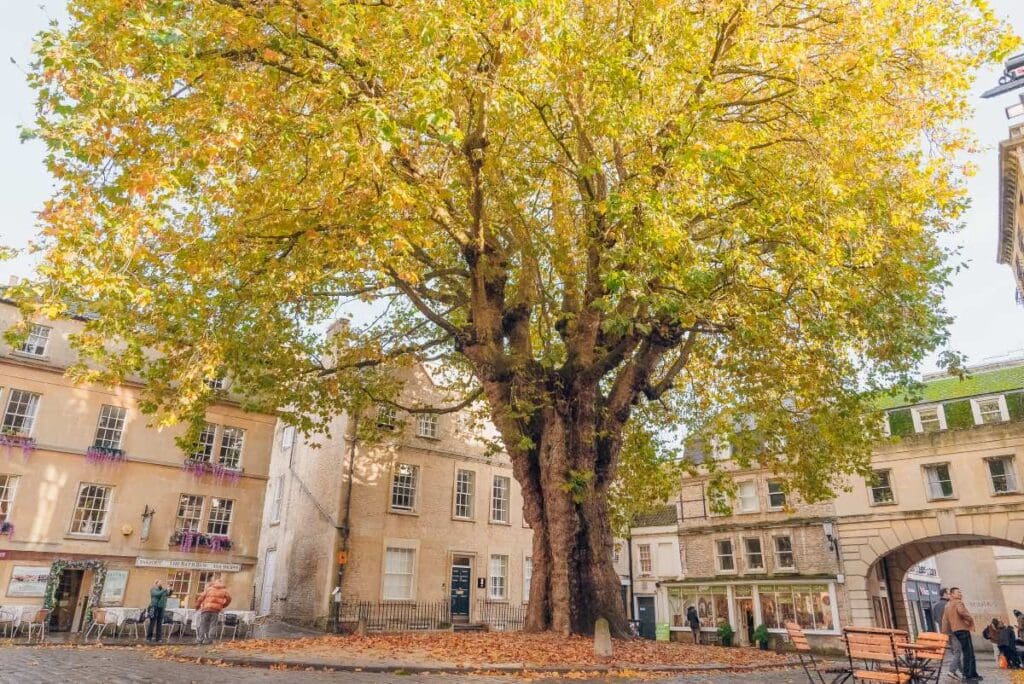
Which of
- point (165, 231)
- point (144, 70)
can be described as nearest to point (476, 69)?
point (144, 70)

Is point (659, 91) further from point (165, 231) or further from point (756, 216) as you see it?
point (165, 231)

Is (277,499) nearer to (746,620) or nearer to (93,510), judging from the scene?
(93,510)

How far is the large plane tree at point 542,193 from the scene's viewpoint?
900cm

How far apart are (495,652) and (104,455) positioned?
17.4 meters

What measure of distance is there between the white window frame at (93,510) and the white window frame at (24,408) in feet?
8.17

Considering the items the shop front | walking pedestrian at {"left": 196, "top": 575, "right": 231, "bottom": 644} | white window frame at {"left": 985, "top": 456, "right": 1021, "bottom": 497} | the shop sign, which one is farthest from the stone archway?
walking pedestrian at {"left": 196, "top": 575, "right": 231, "bottom": 644}

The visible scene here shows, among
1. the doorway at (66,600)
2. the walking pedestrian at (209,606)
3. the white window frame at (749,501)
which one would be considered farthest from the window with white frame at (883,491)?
the doorway at (66,600)

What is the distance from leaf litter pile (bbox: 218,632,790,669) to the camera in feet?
35.3

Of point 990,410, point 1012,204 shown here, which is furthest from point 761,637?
point 1012,204

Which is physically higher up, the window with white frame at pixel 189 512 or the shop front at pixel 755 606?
the window with white frame at pixel 189 512

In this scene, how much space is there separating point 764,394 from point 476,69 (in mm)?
11661

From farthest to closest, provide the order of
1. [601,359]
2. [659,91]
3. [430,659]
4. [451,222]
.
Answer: [601,359] < [451,222] < [659,91] < [430,659]

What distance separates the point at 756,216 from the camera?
11.4 m

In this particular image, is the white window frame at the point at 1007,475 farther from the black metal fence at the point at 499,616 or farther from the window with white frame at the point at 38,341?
the window with white frame at the point at 38,341
